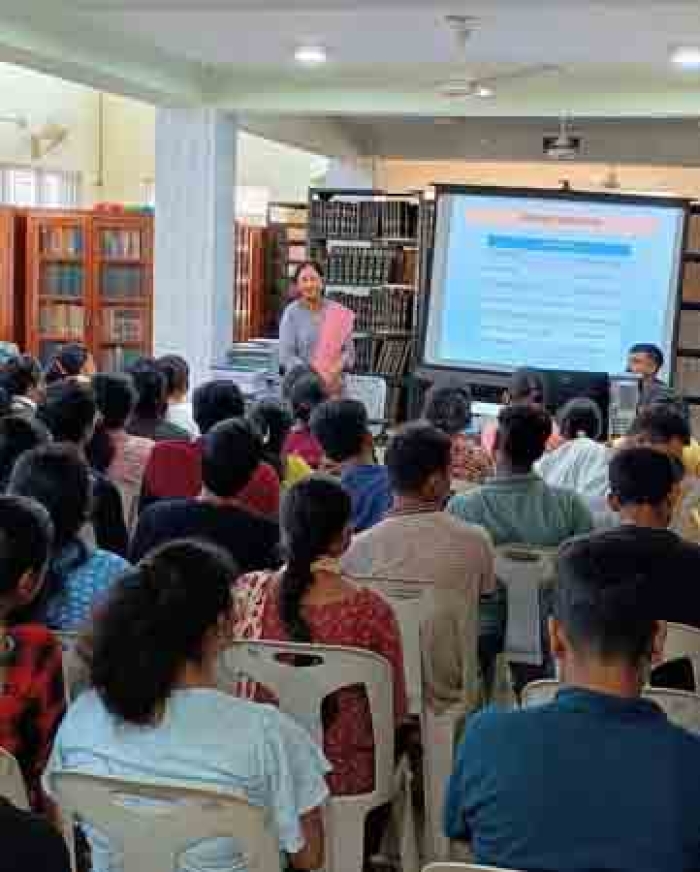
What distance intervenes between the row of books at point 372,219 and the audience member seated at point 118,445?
5.46m

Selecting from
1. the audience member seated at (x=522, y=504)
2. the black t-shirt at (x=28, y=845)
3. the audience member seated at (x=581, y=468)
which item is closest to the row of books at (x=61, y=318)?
the audience member seated at (x=581, y=468)

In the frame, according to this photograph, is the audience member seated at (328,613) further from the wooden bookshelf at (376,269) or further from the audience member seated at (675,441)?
the wooden bookshelf at (376,269)

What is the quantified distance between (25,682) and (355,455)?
2081 mm

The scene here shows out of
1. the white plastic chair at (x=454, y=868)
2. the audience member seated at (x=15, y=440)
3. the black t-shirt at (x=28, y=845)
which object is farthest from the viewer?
the audience member seated at (x=15, y=440)

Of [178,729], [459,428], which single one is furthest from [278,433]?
[178,729]

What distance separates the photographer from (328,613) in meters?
2.39

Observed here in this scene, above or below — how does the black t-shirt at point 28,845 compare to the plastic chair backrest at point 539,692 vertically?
above

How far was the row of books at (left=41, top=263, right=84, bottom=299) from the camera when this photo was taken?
30.8ft

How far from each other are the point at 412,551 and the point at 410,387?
6174 mm

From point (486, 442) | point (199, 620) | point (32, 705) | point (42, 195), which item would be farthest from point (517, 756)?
point (42, 195)

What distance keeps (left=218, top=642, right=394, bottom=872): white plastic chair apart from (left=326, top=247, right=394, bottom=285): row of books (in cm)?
726

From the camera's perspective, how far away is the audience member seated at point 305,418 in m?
4.52

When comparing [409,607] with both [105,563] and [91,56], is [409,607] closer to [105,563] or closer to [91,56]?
[105,563]

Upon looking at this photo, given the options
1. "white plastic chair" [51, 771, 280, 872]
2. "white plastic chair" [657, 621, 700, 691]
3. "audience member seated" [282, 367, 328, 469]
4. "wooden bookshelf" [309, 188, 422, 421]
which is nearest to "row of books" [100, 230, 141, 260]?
"wooden bookshelf" [309, 188, 422, 421]
